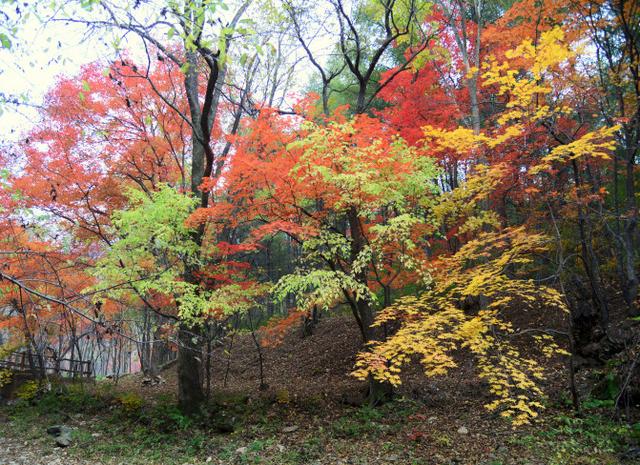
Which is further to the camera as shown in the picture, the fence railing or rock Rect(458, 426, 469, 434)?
the fence railing

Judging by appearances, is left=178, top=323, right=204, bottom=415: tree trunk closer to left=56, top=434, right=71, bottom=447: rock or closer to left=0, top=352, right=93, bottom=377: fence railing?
left=56, top=434, right=71, bottom=447: rock

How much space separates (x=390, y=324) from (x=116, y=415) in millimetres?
8455

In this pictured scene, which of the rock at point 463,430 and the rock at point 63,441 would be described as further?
the rock at point 63,441

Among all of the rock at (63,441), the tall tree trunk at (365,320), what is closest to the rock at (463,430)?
the tall tree trunk at (365,320)

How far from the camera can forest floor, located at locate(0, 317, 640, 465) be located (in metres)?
6.12

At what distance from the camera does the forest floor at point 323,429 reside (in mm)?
6121

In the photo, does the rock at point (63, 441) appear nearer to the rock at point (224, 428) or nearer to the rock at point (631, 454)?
the rock at point (224, 428)

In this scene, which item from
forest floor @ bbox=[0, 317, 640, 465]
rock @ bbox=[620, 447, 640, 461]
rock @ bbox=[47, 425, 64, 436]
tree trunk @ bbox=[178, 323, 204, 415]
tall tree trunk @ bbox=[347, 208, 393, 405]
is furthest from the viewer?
rock @ bbox=[47, 425, 64, 436]

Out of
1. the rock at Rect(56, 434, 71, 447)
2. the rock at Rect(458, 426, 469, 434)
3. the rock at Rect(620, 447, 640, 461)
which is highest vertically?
the rock at Rect(620, 447, 640, 461)

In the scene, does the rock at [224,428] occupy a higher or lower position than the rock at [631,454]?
lower

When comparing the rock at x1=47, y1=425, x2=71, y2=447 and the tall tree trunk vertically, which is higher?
the tall tree trunk

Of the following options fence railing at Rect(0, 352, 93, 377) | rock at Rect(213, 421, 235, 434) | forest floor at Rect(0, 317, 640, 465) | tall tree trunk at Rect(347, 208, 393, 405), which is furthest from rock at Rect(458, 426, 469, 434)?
fence railing at Rect(0, 352, 93, 377)

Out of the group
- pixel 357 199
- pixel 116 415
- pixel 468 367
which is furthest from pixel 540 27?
pixel 116 415

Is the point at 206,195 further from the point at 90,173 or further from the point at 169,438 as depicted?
the point at 169,438
